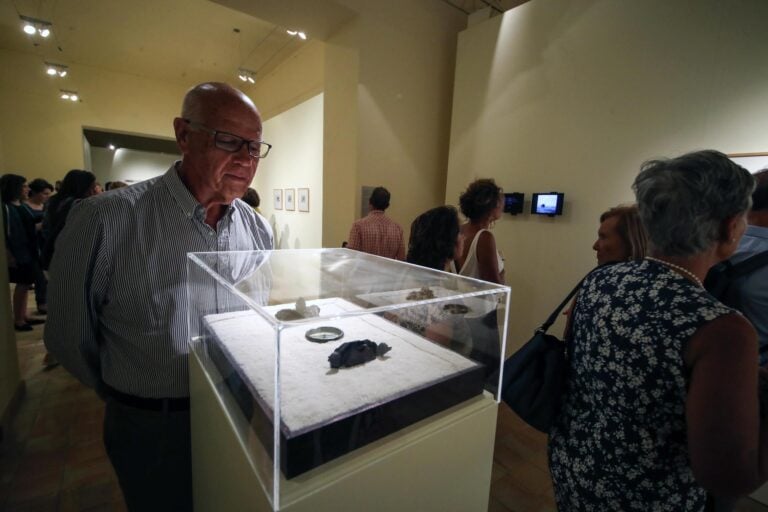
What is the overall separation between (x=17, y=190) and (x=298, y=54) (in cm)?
466

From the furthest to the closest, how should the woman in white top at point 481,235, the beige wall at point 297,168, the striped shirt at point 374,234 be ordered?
1. the beige wall at point 297,168
2. the striped shirt at point 374,234
3. the woman in white top at point 481,235

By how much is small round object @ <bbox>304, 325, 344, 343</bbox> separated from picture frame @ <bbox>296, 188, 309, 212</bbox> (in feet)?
18.5

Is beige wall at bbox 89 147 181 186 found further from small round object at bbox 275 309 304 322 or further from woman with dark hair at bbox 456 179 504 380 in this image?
small round object at bbox 275 309 304 322

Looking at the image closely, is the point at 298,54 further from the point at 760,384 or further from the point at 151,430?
the point at 760,384

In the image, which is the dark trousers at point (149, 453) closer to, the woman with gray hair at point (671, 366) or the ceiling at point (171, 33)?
the woman with gray hair at point (671, 366)

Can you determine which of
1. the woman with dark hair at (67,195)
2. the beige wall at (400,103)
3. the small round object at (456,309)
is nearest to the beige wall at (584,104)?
the beige wall at (400,103)

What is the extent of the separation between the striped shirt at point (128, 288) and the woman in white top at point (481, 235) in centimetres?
165

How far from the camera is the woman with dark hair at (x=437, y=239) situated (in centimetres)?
213

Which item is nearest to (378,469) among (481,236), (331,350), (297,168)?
(331,350)

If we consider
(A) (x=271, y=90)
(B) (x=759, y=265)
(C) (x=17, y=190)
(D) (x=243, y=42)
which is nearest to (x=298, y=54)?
(D) (x=243, y=42)

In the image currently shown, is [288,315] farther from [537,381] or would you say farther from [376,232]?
[376,232]

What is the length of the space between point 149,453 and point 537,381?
4.56 feet

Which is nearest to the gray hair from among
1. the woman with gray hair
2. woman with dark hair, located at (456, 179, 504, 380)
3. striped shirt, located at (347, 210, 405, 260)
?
the woman with gray hair

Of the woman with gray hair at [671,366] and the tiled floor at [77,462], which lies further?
the tiled floor at [77,462]
